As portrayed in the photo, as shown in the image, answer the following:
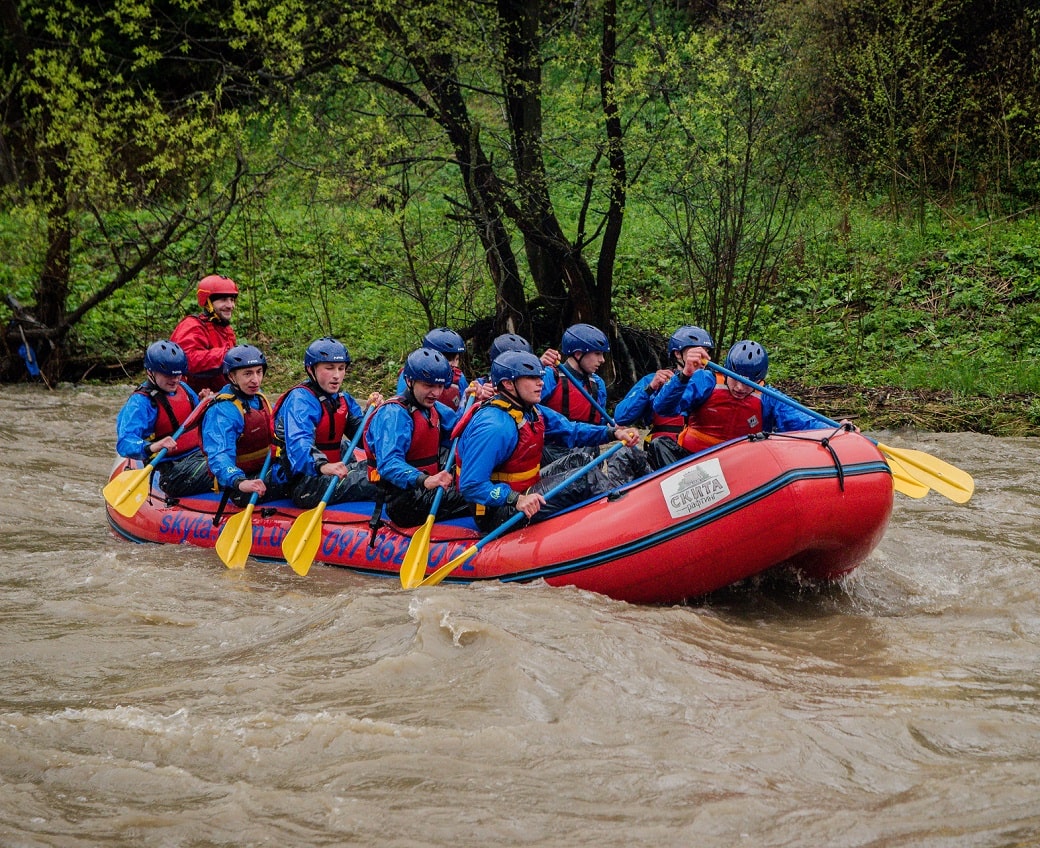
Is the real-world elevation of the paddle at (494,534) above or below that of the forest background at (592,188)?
below

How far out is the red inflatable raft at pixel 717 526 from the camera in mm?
5449

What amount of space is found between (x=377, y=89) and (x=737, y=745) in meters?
9.47

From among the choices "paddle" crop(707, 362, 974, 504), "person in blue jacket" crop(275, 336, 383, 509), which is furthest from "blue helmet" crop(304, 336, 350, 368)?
"paddle" crop(707, 362, 974, 504)

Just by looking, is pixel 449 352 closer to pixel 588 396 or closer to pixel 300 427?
pixel 588 396

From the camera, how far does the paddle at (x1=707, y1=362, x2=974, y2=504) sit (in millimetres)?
5920

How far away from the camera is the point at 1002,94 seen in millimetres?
Result: 12789

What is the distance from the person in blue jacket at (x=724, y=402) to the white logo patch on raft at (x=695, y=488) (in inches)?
40.5

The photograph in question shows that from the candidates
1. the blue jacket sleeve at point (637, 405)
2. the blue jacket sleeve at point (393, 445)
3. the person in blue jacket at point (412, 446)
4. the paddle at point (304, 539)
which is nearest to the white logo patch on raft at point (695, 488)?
the blue jacket sleeve at point (637, 405)

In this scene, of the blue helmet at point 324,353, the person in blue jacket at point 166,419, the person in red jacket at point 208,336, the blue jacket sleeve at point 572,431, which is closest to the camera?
the blue jacket sleeve at point 572,431

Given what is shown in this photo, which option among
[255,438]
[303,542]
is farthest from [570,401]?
[255,438]

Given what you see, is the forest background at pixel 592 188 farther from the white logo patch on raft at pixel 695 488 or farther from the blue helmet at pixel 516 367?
the blue helmet at pixel 516 367

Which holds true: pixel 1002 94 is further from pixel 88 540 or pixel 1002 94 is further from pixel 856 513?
pixel 88 540

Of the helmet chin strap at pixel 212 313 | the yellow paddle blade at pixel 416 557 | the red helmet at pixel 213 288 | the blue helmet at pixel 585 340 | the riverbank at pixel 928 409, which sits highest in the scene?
the red helmet at pixel 213 288

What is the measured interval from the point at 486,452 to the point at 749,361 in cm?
169
